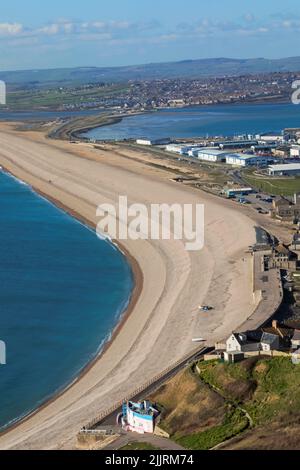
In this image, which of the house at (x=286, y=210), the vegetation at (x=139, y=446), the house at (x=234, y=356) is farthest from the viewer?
the house at (x=286, y=210)

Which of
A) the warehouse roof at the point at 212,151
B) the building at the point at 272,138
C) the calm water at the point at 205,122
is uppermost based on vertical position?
the building at the point at 272,138

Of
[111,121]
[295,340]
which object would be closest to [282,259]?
[295,340]

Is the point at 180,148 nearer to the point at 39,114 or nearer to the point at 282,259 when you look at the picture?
the point at 282,259

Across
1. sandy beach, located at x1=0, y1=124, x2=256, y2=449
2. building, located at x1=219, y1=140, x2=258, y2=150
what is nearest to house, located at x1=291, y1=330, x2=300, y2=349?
sandy beach, located at x1=0, y1=124, x2=256, y2=449

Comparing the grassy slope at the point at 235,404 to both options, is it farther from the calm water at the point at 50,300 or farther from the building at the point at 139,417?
the calm water at the point at 50,300

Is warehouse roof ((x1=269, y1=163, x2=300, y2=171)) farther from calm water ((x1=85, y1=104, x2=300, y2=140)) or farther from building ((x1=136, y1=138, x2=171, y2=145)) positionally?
calm water ((x1=85, y1=104, x2=300, y2=140))

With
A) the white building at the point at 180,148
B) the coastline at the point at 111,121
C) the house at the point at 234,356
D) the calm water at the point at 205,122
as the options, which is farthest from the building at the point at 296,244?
the calm water at the point at 205,122
